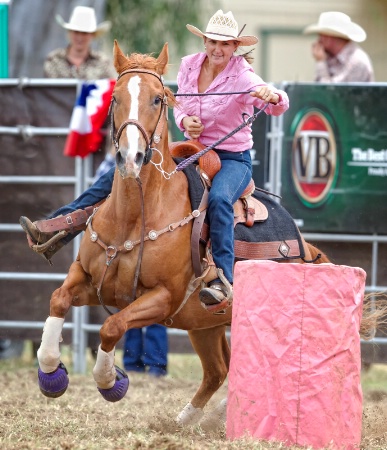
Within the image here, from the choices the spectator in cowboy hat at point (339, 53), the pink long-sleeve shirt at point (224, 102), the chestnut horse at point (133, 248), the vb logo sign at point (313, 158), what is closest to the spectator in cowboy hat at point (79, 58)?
the spectator in cowboy hat at point (339, 53)

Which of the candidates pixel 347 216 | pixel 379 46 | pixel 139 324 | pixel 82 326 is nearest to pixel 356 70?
pixel 347 216

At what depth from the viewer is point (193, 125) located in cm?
701

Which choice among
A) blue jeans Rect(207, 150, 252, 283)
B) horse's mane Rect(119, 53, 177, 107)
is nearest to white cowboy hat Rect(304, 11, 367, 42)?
blue jeans Rect(207, 150, 252, 283)

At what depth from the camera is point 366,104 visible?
31.7 feet

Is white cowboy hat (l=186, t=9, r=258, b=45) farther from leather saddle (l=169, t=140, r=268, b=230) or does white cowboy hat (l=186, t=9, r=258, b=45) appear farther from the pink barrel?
the pink barrel

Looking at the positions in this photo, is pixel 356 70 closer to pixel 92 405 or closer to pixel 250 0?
pixel 92 405

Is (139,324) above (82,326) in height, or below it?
above

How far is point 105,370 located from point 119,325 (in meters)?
0.35

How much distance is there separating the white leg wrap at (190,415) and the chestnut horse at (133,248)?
97 centimetres

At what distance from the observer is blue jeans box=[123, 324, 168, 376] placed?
386 inches

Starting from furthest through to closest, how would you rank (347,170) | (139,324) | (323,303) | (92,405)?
(347,170), (92,405), (139,324), (323,303)

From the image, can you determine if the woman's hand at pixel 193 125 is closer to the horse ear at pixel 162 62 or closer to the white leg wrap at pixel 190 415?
the horse ear at pixel 162 62

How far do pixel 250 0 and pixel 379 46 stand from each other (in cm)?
318

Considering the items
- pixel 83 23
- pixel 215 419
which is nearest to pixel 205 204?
pixel 215 419
